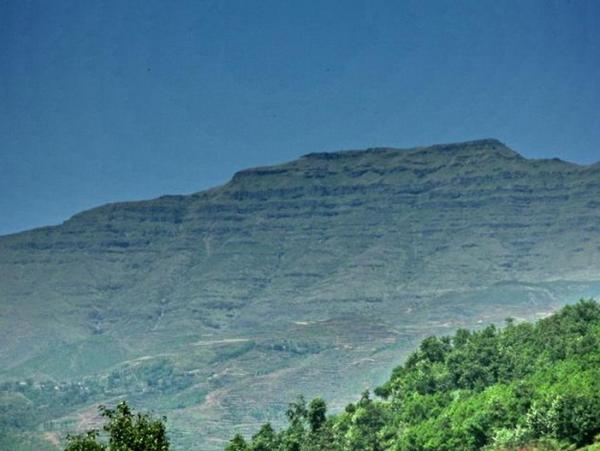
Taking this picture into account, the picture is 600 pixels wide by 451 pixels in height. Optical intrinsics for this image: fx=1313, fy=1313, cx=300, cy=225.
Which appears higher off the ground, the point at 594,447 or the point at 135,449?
the point at 135,449

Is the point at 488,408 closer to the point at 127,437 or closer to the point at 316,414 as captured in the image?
the point at 316,414

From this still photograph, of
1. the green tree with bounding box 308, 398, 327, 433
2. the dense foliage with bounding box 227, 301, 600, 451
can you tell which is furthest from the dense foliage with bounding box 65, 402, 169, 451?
the green tree with bounding box 308, 398, 327, 433

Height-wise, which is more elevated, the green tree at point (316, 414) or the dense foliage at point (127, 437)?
the dense foliage at point (127, 437)

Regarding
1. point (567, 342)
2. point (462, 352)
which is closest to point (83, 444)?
point (567, 342)

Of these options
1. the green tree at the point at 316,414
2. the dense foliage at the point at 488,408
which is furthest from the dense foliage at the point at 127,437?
the green tree at the point at 316,414

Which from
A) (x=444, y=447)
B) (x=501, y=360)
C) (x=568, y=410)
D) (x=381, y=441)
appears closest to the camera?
(x=568, y=410)

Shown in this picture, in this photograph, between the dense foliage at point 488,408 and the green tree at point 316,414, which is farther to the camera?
the green tree at point 316,414

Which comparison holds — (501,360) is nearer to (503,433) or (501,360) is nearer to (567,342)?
(567,342)

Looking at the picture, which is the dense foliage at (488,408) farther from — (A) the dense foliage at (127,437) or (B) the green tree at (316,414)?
(A) the dense foliage at (127,437)

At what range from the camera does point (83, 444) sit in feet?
295

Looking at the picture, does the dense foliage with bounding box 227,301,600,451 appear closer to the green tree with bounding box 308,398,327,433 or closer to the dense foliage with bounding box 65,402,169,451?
the green tree with bounding box 308,398,327,433

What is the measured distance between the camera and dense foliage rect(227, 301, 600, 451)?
13012 centimetres

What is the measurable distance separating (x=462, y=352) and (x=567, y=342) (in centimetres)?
2340

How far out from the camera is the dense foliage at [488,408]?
130125mm
